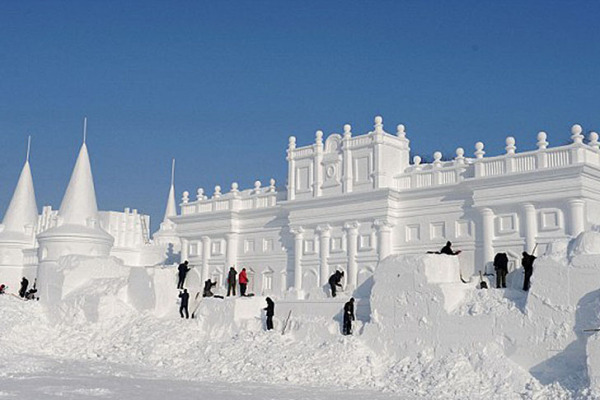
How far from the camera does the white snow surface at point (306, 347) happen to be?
63.5 ft

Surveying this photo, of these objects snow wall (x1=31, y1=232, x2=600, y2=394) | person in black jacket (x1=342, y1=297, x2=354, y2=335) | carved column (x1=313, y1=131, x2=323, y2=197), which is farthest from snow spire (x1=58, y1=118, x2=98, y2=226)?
person in black jacket (x1=342, y1=297, x2=354, y2=335)

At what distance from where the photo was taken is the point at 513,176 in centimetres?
2883

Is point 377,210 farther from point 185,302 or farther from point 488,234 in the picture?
point 185,302

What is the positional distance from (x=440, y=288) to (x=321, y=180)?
47.2 feet

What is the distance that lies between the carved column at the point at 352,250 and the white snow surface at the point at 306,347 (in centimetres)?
662

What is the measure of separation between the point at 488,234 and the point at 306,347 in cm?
977

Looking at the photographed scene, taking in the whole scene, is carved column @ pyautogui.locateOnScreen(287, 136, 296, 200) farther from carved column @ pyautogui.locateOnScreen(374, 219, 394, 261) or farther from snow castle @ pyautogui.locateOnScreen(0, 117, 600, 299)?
carved column @ pyautogui.locateOnScreen(374, 219, 394, 261)

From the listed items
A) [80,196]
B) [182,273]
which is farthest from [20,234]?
[182,273]

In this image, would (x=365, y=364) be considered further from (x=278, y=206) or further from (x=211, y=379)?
(x=278, y=206)

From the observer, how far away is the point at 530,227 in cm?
2841

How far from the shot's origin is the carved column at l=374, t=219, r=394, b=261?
3272 cm

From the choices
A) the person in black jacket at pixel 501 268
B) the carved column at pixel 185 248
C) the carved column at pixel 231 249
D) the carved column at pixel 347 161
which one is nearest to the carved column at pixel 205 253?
the carved column at pixel 231 249

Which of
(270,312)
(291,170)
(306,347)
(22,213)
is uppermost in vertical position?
(291,170)

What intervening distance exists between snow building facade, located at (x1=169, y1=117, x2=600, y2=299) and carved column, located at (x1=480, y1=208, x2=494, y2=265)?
42 millimetres
